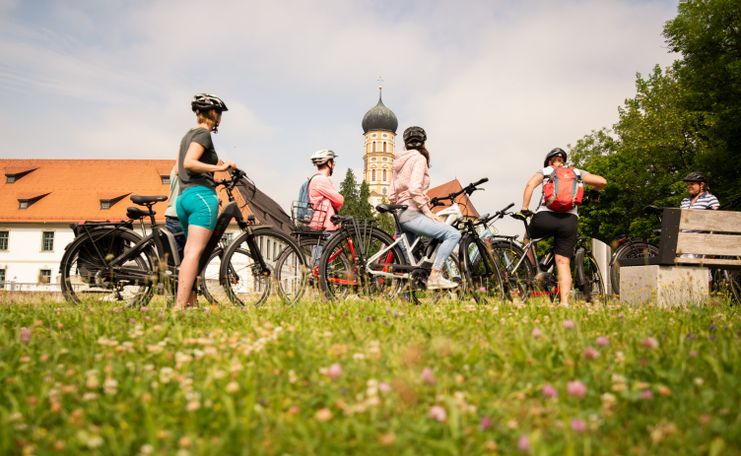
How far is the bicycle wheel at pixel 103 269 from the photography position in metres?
5.98

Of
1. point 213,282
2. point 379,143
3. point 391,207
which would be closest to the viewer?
point 213,282

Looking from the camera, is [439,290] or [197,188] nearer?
[197,188]

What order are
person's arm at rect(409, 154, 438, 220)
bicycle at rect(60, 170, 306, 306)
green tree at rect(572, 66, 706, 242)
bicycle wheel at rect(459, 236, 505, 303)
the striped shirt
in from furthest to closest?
green tree at rect(572, 66, 706, 242) → the striped shirt → bicycle wheel at rect(459, 236, 505, 303) → person's arm at rect(409, 154, 438, 220) → bicycle at rect(60, 170, 306, 306)

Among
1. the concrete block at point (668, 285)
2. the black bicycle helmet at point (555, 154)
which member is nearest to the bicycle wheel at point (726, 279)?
the concrete block at point (668, 285)

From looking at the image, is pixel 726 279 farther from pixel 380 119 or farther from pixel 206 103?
pixel 380 119

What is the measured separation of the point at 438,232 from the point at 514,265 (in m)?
1.49

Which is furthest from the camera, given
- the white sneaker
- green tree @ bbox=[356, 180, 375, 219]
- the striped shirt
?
green tree @ bbox=[356, 180, 375, 219]

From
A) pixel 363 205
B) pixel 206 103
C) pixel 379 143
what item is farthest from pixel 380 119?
pixel 206 103

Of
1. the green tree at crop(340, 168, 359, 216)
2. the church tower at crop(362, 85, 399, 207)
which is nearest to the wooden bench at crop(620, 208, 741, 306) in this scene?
the green tree at crop(340, 168, 359, 216)

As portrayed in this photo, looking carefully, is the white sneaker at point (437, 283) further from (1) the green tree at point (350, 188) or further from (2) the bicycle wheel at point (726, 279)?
(1) the green tree at point (350, 188)

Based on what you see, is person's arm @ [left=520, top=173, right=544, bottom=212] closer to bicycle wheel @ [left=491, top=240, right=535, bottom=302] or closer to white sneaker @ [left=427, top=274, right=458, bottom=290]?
bicycle wheel @ [left=491, top=240, right=535, bottom=302]

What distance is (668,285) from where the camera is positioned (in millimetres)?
6652

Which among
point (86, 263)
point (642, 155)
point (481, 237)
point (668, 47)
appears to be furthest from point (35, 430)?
point (642, 155)

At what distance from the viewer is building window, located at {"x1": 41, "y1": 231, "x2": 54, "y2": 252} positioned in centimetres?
4869
